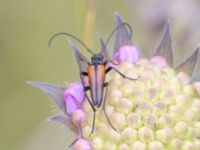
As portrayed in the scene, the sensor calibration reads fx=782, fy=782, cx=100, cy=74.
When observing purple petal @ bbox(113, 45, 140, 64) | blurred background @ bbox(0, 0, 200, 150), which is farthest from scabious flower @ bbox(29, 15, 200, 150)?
blurred background @ bbox(0, 0, 200, 150)

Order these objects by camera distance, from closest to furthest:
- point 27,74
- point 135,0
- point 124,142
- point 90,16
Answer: point 124,142 → point 90,16 → point 135,0 → point 27,74

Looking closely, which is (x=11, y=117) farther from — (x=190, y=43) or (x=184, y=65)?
(x=184, y=65)

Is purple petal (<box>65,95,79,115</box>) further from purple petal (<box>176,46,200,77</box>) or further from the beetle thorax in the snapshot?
purple petal (<box>176,46,200,77</box>)

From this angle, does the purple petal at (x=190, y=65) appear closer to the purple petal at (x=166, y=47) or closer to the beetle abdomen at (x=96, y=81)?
the purple petal at (x=166, y=47)

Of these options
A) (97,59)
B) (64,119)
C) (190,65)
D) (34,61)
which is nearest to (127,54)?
(97,59)

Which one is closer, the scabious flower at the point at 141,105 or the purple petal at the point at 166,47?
the scabious flower at the point at 141,105

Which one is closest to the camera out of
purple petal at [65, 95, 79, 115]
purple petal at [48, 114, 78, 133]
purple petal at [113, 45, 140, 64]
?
purple petal at [48, 114, 78, 133]

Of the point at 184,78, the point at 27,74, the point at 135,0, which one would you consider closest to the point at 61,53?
the point at 27,74

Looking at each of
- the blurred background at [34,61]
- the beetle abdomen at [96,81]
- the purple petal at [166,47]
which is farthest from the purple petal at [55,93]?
the blurred background at [34,61]
